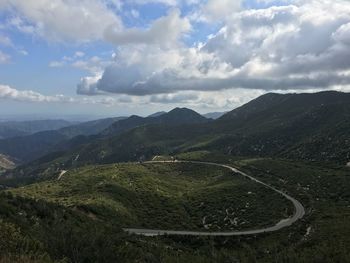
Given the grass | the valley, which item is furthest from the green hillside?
the grass

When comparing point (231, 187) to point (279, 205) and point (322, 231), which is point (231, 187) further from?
point (322, 231)

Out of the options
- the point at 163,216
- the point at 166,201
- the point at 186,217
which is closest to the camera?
the point at 186,217

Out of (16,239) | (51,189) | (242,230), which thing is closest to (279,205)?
(242,230)

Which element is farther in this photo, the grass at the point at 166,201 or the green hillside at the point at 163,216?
the grass at the point at 166,201

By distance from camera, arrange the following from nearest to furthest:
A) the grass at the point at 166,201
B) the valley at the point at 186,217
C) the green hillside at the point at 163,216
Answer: the green hillside at the point at 163,216 < the valley at the point at 186,217 < the grass at the point at 166,201

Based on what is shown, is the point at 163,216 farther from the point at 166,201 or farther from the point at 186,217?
the point at 166,201

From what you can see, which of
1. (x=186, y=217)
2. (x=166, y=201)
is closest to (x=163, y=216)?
(x=186, y=217)

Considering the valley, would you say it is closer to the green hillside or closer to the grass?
the green hillside

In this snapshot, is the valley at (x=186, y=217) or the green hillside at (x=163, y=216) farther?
the valley at (x=186, y=217)

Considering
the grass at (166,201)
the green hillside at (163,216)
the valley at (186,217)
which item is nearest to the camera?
the green hillside at (163,216)

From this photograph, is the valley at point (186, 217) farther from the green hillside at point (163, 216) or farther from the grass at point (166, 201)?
the grass at point (166, 201)

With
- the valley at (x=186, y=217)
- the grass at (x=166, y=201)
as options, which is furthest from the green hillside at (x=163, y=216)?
the grass at (x=166, y=201)
